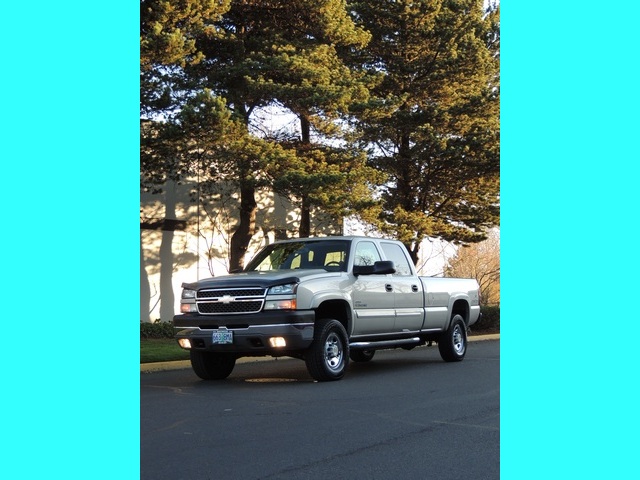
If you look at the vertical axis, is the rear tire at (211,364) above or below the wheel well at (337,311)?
below

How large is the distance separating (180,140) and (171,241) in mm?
1710

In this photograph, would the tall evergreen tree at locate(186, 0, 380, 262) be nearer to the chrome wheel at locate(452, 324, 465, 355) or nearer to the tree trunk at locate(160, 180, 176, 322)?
the tree trunk at locate(160, 180, 176, 322)

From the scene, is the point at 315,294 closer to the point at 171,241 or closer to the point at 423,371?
the point at 423,371

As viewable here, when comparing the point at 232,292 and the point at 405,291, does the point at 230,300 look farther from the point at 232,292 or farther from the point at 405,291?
the point at 405,291

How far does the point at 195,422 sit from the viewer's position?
757cm

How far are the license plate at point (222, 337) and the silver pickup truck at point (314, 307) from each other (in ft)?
0.04

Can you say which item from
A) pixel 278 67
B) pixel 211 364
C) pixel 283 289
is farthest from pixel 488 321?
pixel 283 289

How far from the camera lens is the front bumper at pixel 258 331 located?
33.7 feet

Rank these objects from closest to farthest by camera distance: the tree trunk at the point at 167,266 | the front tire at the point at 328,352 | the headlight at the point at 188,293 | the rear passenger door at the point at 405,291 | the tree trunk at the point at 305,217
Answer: the front tire at the point at 328,352 < the headlight at the point at 188,293 < the rear passenger door at the point at 405,291 < the tree trunk at the point at 167,266 < the tree trunk at the point at 305,217

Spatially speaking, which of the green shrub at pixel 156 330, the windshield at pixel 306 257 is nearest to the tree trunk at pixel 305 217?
the green shrub at pixel 156 330

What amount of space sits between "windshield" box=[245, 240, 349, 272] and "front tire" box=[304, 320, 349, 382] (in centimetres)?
90

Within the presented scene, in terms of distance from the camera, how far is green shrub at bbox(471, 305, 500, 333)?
20.3 m

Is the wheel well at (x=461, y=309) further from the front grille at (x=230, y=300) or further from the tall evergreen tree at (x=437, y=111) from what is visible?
the tall evergreen tree at (x=437, y=111)
